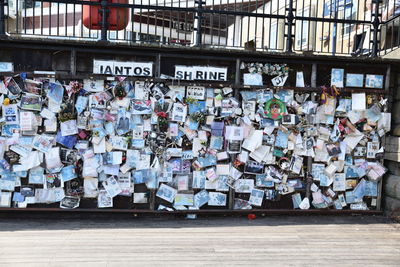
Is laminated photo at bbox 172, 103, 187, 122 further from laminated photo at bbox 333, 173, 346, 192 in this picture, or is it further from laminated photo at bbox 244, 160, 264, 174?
laminated photo at bbox 333, 173, 346, 192

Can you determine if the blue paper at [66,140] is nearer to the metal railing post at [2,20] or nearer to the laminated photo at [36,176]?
the laminated photo at [36,176]

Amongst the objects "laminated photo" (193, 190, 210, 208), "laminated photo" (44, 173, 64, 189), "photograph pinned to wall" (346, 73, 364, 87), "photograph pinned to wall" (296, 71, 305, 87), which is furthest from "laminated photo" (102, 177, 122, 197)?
"photograph pinned to wall" (346, 73, 364, 87)

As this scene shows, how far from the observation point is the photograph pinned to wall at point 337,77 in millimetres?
6781

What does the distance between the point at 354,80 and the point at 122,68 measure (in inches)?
157

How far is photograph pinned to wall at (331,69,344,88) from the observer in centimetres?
678

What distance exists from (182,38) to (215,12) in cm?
125

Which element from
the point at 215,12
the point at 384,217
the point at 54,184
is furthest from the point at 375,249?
the point at 54,184

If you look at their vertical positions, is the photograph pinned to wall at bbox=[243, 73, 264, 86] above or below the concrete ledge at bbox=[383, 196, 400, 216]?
above

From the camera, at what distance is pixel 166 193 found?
6.52m

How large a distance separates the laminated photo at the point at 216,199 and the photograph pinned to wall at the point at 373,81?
3.18 metres

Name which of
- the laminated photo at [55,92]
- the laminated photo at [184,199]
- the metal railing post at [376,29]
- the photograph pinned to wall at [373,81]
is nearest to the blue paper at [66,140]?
the laminated photo at [55,92]

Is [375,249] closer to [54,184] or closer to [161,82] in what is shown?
[161,82]

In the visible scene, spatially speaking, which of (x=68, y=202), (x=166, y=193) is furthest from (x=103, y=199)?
(x=166, y=193)

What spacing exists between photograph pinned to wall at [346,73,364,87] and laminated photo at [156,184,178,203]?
3.56 metres
